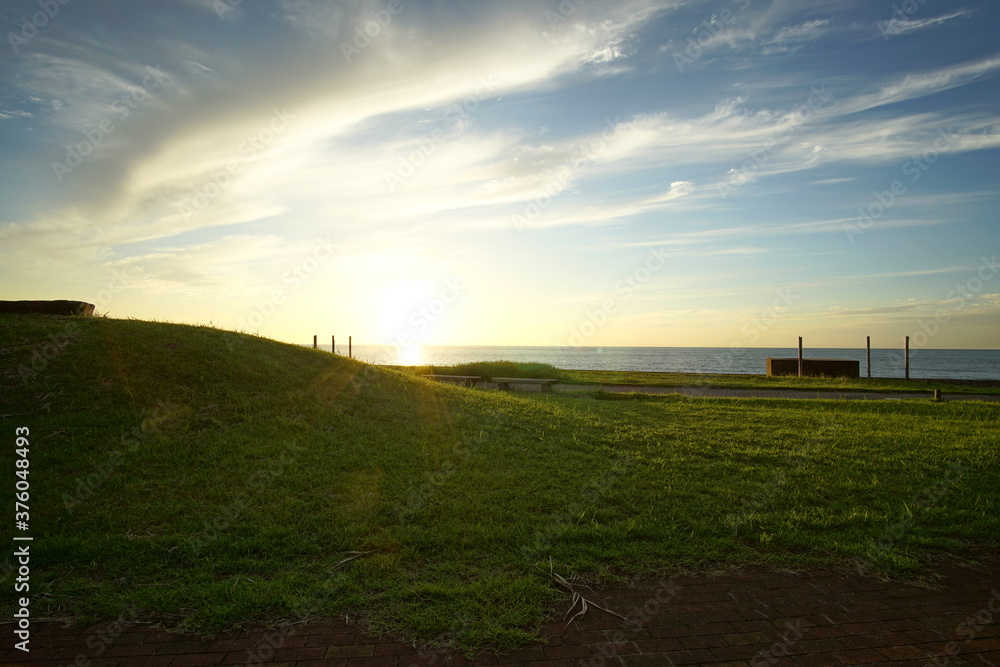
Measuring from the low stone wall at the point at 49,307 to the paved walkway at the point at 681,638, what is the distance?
9.65 metres

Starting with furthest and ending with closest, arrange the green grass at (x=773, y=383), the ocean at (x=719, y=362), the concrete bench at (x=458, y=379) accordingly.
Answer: the ocean at (x=719, y=362), the green grass at (x=773, y=383), the concrete bench at (x=458, y=379)

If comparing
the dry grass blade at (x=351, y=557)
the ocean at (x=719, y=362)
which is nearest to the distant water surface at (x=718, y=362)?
→ the ocean at (x=719, y=362)

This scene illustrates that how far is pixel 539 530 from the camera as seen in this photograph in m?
5.42

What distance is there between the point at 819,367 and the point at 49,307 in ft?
94.1

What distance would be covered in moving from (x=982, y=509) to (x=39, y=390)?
42.1 ft

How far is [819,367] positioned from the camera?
2523 cm

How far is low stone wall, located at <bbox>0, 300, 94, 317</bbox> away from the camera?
10.8m

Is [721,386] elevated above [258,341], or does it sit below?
below

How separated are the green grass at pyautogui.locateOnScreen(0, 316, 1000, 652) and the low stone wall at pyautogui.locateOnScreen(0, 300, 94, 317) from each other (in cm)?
101

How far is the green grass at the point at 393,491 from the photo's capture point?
14.3ft

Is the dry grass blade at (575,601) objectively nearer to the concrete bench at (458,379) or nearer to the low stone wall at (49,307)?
the low stone wall at (49,307)

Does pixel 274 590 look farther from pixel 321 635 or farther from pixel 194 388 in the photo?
pixel 194 388

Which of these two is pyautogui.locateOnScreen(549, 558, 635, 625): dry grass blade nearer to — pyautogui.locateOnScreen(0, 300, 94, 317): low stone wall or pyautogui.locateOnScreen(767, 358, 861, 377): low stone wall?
pyautogui.locateOnScreen(0, 300, 94, 317): low stone wall

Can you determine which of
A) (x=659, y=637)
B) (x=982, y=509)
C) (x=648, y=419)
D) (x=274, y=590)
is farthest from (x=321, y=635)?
(x=648, y=419)
